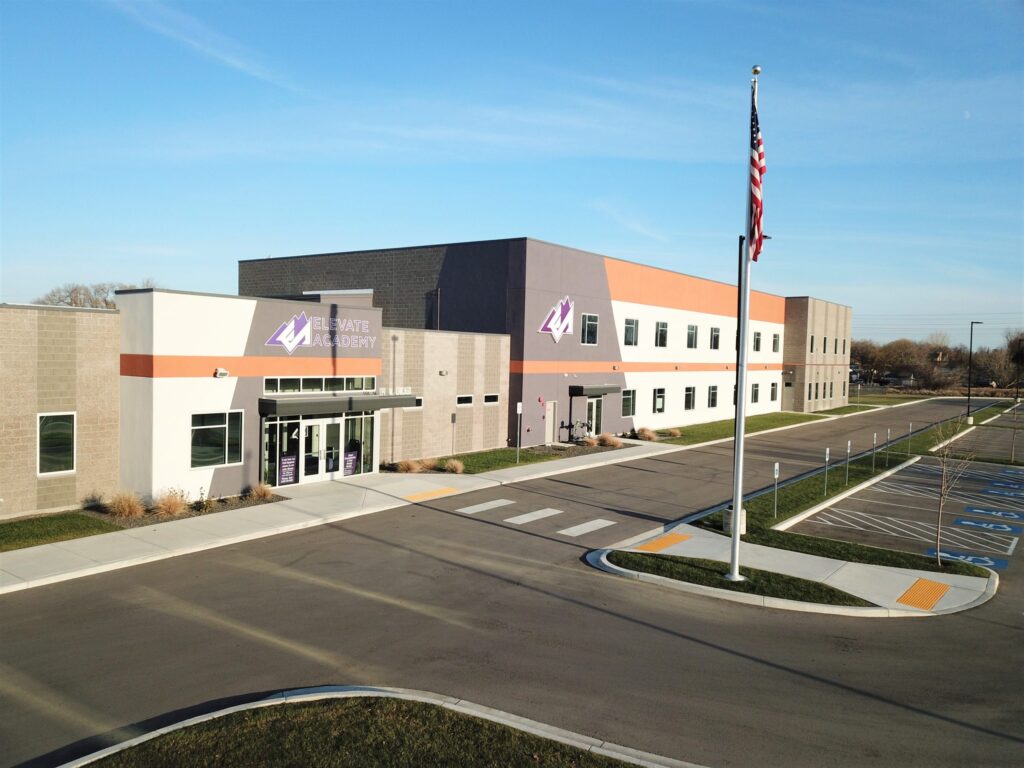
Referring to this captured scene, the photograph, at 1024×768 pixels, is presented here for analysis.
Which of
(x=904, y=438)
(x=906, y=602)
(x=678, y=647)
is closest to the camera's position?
(x=678, y=647)

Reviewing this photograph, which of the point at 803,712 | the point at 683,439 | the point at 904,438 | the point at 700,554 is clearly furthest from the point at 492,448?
the point at 904,438

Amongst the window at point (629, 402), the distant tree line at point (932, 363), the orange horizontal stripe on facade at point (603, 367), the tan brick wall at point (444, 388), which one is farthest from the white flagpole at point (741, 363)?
the distant tree line at point (932, 363)

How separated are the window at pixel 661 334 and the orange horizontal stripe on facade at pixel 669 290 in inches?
49.4

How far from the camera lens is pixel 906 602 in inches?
535

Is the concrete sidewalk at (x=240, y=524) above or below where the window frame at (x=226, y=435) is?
below

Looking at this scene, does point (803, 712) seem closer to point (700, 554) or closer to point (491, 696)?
point (491, 696)

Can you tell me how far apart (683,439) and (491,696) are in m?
31.2

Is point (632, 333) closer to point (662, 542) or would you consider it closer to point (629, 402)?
point (629, 402)

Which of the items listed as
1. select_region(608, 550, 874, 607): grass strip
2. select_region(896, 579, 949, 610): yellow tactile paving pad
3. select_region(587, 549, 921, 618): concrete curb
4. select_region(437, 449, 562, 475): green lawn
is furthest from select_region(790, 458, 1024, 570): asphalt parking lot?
select_region(437, 449, 562, 475): green lawn

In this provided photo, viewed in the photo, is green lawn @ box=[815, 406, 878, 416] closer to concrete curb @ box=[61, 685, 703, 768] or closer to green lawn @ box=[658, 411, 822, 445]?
green lawn @ box=[658, 411, 822, 445]

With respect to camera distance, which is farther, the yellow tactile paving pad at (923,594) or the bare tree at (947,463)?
the bare tree at (947,463)

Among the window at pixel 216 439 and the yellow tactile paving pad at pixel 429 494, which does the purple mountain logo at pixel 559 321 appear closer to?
the yellow tactile paving pad at pixel 429 494

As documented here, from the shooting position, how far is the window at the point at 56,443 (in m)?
18.4

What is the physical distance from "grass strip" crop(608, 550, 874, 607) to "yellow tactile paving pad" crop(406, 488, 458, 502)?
7.33m
